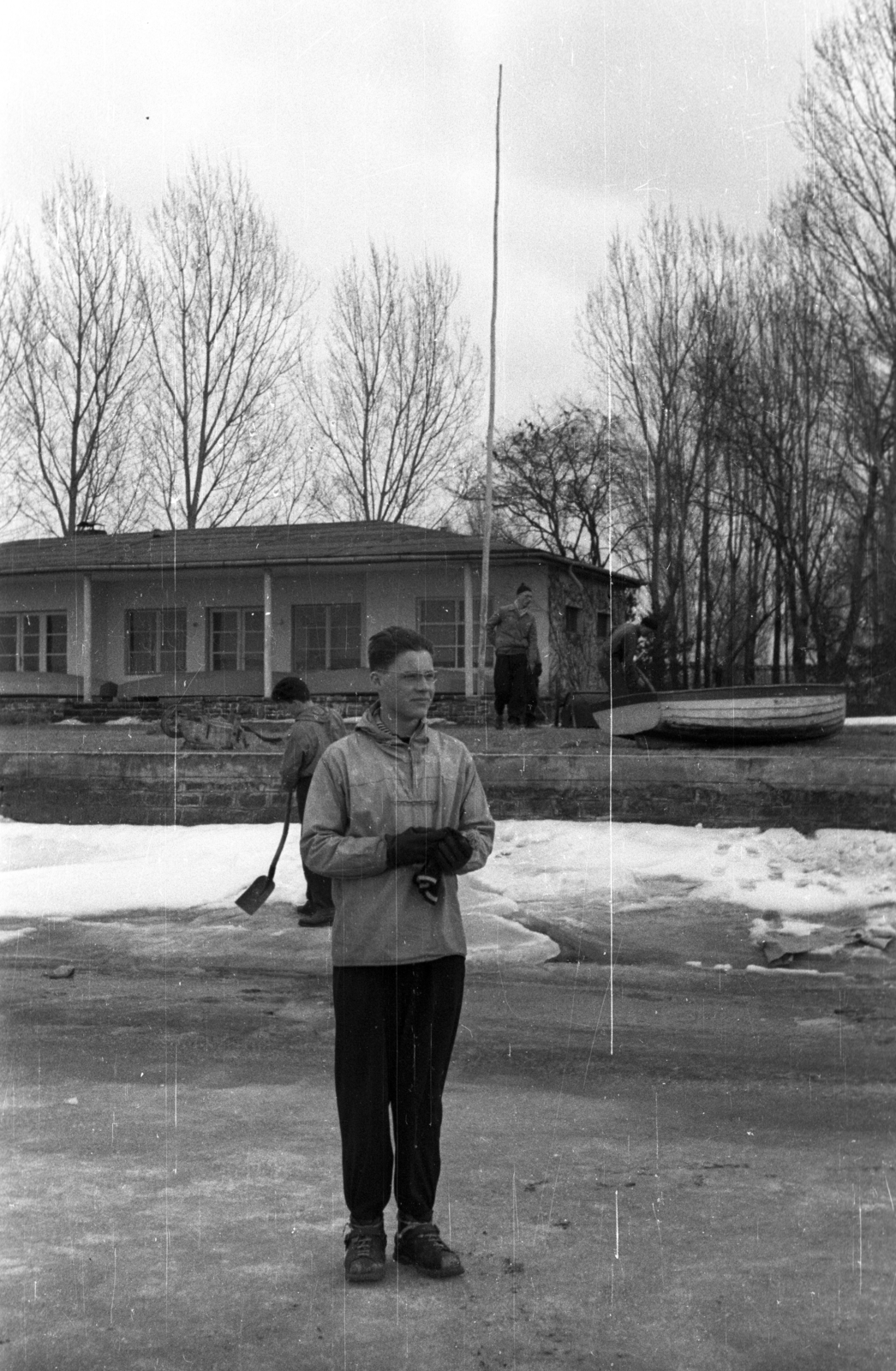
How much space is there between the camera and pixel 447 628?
755 inches

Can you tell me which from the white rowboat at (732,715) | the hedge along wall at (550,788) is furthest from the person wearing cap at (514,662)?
the hedge along wall at (550,788)

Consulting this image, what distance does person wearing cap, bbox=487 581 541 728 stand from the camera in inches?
596

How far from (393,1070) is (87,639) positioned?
19.9 m

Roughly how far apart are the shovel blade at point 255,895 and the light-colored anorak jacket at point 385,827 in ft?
8.26

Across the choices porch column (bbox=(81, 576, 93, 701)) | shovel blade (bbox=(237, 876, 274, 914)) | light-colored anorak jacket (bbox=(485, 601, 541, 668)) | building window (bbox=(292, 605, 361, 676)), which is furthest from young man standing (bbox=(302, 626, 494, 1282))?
porch column (bbox=(81, 576, 93, 701))

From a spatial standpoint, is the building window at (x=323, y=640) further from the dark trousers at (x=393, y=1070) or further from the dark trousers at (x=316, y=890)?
the dark trousers at (x=393, y=1070)

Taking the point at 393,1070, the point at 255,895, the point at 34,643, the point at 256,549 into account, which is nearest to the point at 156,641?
the point at 256,549

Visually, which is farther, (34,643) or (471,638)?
(34,643)

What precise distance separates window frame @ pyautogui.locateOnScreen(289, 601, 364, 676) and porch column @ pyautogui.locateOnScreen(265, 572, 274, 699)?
291mm

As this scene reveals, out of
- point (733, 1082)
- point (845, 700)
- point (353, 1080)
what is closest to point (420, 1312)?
point (353, 1080)

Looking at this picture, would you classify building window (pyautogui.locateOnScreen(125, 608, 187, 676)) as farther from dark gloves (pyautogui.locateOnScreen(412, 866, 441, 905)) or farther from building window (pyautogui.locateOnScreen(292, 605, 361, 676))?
dark gloves (pyautogui.locateOnScreen(412, 866, 441, 905))

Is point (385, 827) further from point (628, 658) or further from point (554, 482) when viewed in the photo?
point (554, 482)

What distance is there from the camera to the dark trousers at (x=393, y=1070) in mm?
3600

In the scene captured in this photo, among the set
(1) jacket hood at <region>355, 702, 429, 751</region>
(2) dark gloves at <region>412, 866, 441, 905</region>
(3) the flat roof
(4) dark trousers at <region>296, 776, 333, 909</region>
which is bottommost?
(4) dark trousers at <region>296, 776, 333, 909</region>
